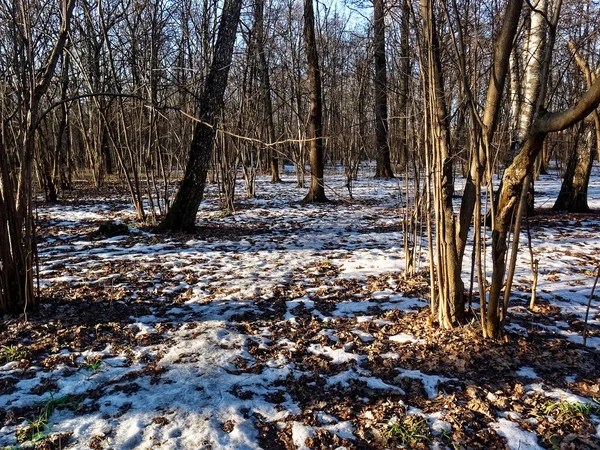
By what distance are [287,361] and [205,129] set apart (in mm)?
4574

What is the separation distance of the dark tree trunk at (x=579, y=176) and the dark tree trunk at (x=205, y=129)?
6.62m

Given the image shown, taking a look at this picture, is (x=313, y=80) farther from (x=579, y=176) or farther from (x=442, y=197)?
(x=442, y=197)

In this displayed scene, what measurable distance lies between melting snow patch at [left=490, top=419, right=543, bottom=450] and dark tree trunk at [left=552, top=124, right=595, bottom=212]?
290 inches

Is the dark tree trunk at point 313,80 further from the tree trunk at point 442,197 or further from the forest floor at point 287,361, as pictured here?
the tree trunk at point 442,197

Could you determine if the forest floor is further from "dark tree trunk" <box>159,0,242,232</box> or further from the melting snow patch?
"dark tree trunk" <box>159,0,242,232</box>

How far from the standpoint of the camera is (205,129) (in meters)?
6.46

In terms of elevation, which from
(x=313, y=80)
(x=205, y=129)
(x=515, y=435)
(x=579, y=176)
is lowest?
(x=515, y=435)

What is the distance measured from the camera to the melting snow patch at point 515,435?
6.71ft

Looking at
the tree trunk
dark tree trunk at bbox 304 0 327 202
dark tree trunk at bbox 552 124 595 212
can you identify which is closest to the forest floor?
the tree trunk

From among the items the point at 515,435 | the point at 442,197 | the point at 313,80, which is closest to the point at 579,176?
the point at 313,80

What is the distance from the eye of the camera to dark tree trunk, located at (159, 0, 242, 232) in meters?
6.28

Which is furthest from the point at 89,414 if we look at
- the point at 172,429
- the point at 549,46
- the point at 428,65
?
the point at 549,46

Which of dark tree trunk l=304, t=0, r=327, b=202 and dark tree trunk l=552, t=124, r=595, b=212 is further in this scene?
dark tree trunk l=304, t=0, r=327, b=202

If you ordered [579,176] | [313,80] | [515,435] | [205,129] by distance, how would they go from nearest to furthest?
1. [515,435]
2. [205,129]
3. [579,176]
4. [313,80]
